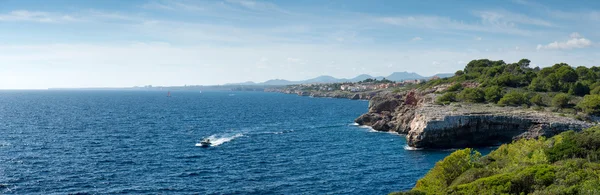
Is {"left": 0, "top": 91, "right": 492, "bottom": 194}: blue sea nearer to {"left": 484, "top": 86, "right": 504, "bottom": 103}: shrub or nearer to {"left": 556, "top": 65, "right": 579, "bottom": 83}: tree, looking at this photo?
{"left": 484, "top": 86, "right": 504, "bottom": 103}: shrub

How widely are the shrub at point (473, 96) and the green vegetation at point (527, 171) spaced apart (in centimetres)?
4551

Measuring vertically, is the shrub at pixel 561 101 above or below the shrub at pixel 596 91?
below

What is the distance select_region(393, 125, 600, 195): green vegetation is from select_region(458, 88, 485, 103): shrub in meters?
45.5

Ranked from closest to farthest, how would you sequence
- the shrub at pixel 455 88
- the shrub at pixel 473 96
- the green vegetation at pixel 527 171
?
the green vegetation at pixel 527 171 → the shrub at pixel 473 96 → the shrub at pixel 455 88

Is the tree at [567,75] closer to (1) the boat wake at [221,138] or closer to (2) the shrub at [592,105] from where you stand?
(2) the shrub at [592,105]

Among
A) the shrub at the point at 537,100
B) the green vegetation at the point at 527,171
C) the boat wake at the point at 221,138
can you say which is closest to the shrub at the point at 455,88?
the shrub at the point at 537,100

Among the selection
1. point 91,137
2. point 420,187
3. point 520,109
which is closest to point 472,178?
point 420,187

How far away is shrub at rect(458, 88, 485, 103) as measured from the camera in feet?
306

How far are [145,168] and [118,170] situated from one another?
10.1ft

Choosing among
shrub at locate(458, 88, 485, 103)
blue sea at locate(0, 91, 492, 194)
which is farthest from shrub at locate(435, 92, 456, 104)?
blue sea at locate(0, 91, 492, 194)

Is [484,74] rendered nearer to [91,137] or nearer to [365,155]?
[365,155]

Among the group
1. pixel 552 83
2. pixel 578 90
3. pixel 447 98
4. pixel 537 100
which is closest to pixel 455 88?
pixel 447 98

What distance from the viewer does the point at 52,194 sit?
4350 centimetres

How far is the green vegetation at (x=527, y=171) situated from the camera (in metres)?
27.5
